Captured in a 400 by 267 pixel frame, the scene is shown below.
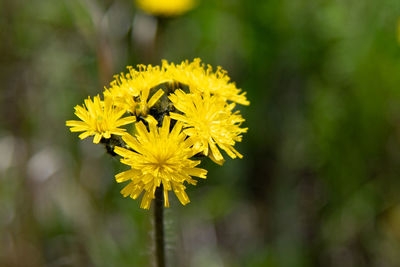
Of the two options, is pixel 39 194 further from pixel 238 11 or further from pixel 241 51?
pixel 238 11

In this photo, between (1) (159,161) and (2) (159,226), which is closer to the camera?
(1) (159,161)

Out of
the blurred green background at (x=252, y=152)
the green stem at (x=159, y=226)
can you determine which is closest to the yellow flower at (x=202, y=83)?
the green stem at (x=159, y=226)

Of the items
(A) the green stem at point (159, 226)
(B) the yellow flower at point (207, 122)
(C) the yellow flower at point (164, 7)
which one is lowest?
(A) the green stem at point (159, 226)

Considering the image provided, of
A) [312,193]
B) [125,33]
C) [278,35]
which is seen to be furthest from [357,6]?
[125,33]

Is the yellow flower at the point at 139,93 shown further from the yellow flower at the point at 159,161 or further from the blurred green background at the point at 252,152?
the blurred green background at the point at 252,152

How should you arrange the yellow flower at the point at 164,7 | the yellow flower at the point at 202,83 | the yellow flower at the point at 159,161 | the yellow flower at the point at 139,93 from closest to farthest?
the yellow flower at the point at 159,161
the yellow flower at the point at 139,93
the yellow flower at the point at 202,83
the yellow flower at the point at 164,7

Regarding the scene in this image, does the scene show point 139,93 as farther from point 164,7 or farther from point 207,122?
point 164,7

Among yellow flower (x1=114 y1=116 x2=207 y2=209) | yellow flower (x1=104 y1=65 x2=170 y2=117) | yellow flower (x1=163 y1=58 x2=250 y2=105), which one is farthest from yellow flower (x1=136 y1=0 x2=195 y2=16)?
yellow flower (x1=114 y1=116 x2=207 y2=209)

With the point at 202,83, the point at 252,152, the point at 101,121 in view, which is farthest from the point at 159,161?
the point at 252,152
